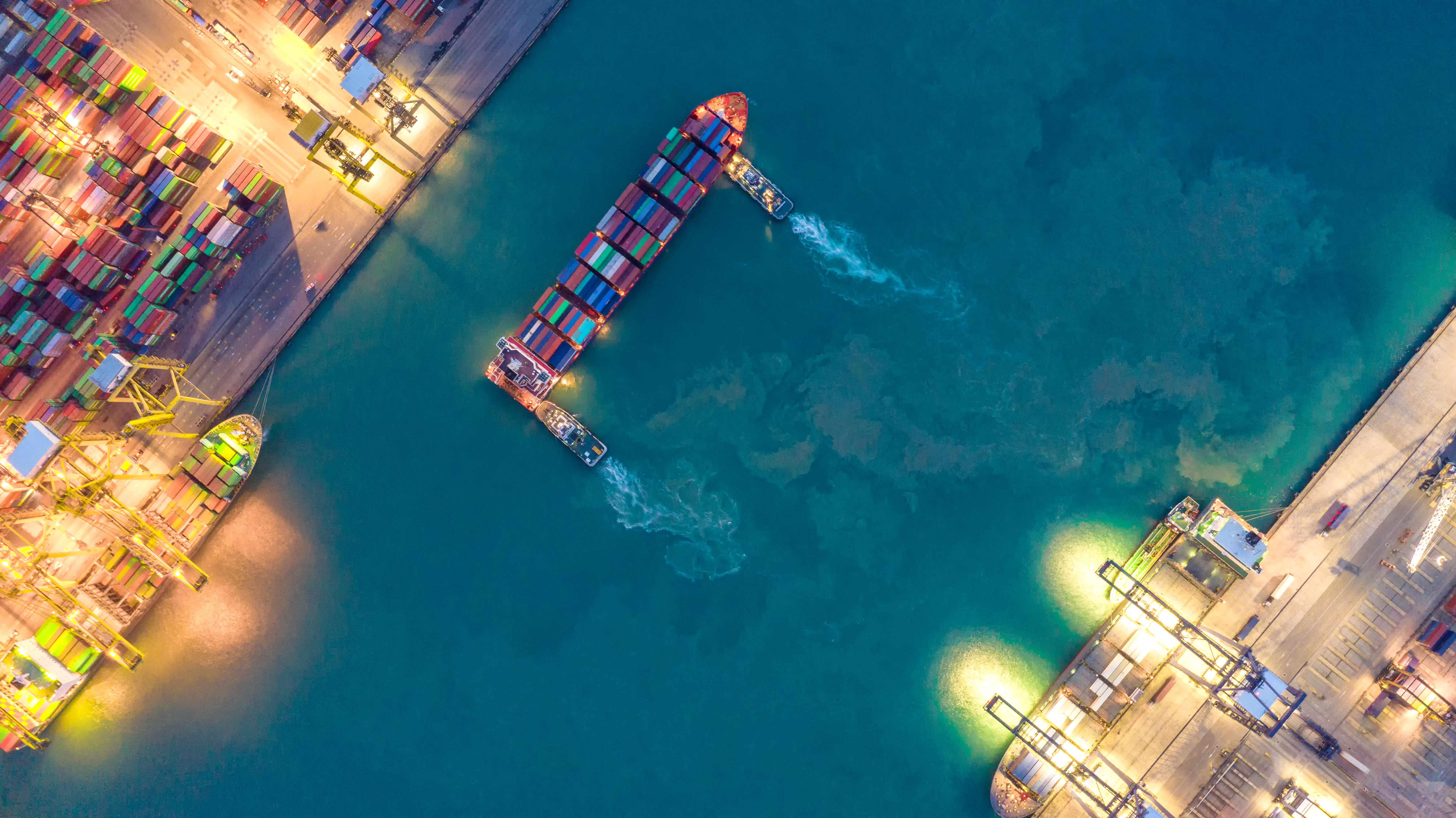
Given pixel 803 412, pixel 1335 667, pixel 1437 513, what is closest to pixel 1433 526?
pixel 1437 513

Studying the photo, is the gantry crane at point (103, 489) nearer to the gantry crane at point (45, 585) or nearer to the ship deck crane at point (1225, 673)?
the gantry crane at point (45, 585)

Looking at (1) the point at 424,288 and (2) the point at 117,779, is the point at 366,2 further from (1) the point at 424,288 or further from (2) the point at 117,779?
(2) the point at 117,779

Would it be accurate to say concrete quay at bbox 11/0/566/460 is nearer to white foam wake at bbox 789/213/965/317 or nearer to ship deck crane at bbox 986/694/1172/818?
white foam wake at bbox 789/213/965/317

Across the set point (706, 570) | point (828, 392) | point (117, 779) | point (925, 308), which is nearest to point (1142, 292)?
point (925, 308)

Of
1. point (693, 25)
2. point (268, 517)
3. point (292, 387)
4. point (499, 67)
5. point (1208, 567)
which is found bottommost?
point (268, 517)

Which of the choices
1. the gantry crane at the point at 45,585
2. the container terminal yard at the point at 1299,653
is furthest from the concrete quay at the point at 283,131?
the container terminal yard at the point at 1299,653

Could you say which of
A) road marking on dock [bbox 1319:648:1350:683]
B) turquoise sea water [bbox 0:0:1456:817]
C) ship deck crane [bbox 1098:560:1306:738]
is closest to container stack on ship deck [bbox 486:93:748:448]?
turquoise sea water [bbox 0:0:1456:817]
